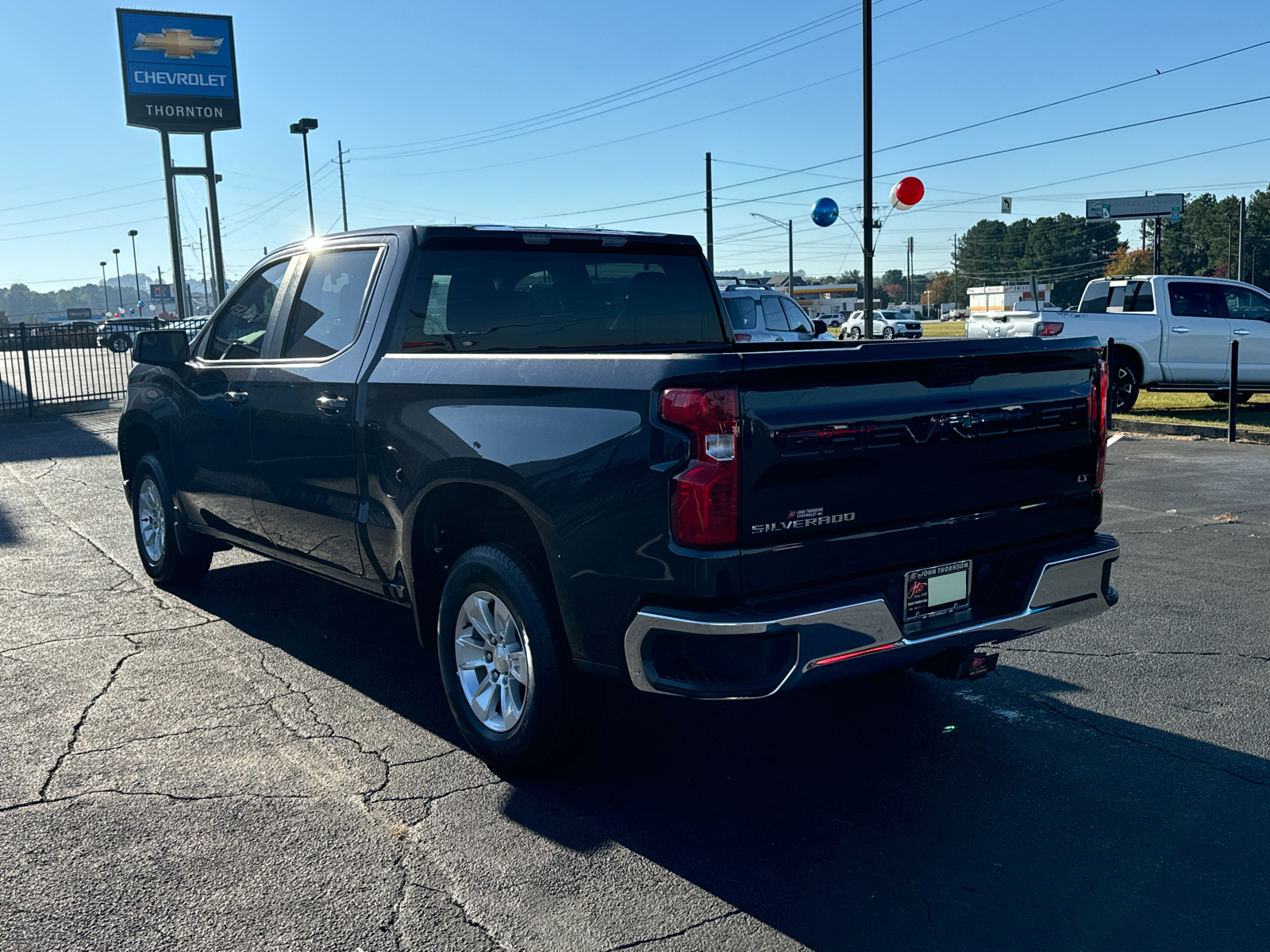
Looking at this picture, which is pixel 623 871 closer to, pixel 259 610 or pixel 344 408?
pixel 344 408

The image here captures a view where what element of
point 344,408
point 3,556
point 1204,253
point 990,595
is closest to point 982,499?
point 990,595

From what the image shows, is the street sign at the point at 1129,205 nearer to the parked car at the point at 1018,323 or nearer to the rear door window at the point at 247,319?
the parked car at the point at 1018,323

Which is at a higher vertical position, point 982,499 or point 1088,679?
point 982,499

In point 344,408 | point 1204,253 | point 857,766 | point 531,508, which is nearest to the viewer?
point 531,508

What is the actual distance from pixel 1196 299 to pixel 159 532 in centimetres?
1479

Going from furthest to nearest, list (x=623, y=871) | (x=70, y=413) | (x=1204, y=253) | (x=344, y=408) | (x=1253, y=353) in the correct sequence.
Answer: (x=1204, y=253), (x=70, y=413), (x=1253, y=353), (x=344, y=408), (x=623, y=871)

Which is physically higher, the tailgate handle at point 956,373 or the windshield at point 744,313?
the windshield at point 744,313

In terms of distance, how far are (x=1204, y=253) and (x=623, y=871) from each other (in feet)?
484

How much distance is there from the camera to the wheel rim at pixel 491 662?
12.8 feet

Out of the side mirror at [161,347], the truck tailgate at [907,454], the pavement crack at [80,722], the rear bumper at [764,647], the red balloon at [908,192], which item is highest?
the red balloon at [908,192]

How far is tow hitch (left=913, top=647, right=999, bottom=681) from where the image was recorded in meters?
3.66

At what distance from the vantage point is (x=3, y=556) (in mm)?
7836

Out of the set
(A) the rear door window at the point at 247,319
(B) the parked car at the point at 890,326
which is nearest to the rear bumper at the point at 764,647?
(A) the rear door window at the point at 247,319

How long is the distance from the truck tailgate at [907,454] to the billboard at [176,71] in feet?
139
